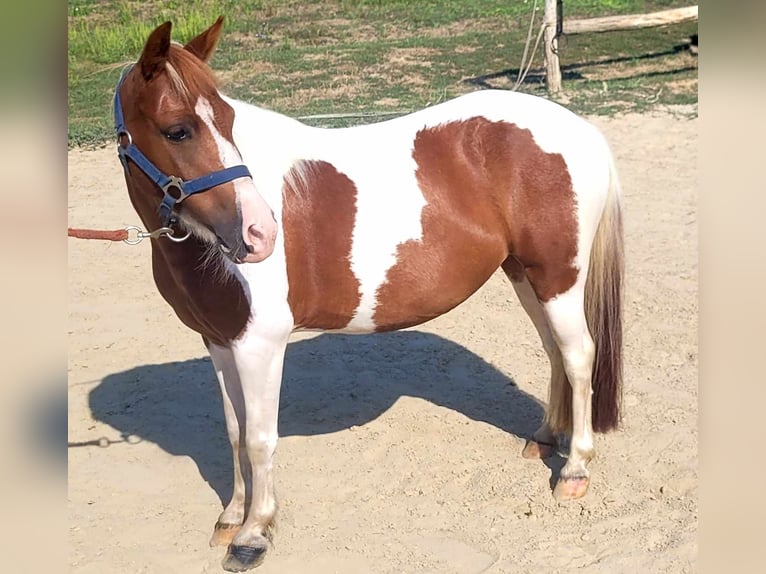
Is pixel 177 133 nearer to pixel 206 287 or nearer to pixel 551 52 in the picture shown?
pixel 206 287

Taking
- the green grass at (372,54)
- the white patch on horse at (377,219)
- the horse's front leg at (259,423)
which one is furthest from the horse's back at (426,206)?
the green grass at (372,54)

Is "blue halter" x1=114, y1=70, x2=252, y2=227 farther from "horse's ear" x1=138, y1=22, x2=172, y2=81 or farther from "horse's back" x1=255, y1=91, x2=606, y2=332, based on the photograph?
"horse's back" x1=255, y1=91, x2=606, y2=332

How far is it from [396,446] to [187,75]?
6.12ft

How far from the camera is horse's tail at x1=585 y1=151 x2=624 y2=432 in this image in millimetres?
3021

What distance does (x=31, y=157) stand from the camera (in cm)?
103

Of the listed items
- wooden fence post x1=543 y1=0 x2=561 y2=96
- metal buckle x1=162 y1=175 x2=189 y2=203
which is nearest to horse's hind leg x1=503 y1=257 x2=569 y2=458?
metal buckle x1=162 y1=175 x2=189 y2=203

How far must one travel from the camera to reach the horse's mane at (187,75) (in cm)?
212

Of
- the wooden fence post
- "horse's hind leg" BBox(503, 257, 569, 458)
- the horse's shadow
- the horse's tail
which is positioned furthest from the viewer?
the wooden fence post

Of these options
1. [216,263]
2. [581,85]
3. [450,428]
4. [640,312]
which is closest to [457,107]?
[216,263]

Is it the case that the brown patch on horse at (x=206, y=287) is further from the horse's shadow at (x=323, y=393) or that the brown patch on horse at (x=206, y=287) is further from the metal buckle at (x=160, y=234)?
the horse's shadow at (x=323, y=393)

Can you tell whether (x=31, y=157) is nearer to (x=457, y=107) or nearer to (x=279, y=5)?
(x=457, y=107)

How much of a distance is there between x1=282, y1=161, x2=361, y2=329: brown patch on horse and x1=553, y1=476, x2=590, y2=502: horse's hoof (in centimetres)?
106

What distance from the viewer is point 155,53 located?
2.07 metres

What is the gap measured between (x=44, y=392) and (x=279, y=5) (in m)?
12.9
